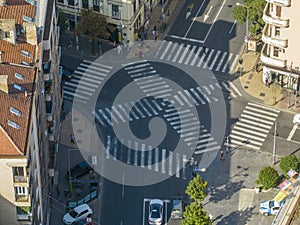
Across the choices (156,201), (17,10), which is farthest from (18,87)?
(156,201)

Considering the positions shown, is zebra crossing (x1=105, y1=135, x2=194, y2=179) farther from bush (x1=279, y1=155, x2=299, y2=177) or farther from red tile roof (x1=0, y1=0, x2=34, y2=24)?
red tile roof (x1=0, y1=0, x2=34, y2=24)

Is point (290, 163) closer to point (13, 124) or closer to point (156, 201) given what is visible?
point (156, 201)

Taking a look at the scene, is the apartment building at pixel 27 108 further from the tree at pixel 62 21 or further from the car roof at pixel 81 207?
the tree at pixel 62 21

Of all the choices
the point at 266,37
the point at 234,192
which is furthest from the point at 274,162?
the point at 266,37

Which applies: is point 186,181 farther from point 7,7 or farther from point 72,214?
point 7,7

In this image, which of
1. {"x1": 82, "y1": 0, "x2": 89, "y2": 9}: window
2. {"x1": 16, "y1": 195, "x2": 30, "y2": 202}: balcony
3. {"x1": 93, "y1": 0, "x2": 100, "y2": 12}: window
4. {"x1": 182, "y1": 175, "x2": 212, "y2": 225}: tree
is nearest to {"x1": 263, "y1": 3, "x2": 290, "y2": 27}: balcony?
{"x1": 93, "y1": 0, "x2": 100, "y2": 12}: window

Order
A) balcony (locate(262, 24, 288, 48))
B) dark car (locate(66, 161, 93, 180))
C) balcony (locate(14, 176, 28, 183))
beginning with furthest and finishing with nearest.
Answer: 1. balcony (locate(262, 24, 288, 48))
2. dark car (locate(66, 161, 93, 180))
3. balcony (locate(14, 176, 28, 183))
